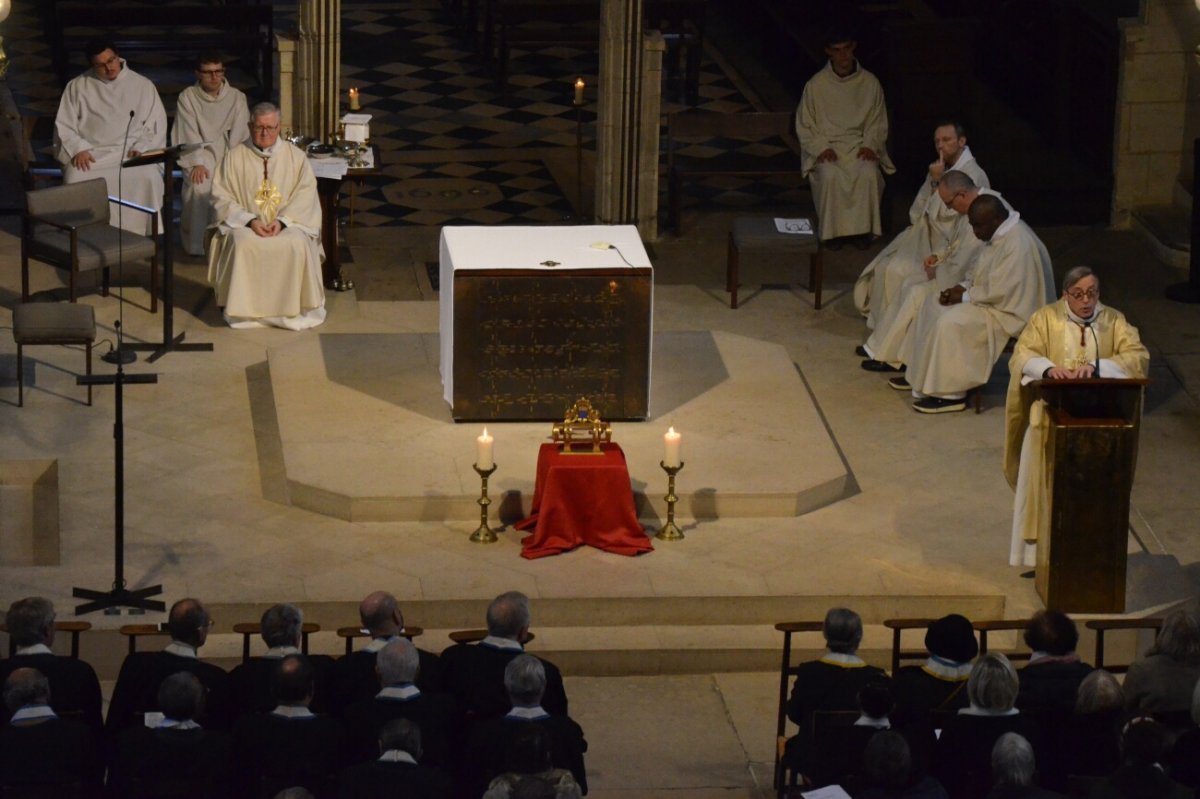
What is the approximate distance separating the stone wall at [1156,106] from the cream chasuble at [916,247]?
2812mm

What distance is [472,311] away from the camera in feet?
37.2

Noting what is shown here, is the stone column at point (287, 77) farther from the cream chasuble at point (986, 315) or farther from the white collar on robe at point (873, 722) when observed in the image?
the white collar on robe at point (873, 722)

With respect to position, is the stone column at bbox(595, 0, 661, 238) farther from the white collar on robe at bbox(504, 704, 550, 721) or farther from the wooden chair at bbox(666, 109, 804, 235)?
the white collar on robe at bbox(504, 704, 550, 721)

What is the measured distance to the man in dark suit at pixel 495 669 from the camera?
7.96 metres

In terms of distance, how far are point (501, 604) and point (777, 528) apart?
3.13 meters

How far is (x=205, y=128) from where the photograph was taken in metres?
14.6

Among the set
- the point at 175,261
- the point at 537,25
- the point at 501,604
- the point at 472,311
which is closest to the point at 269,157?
the point at 175,261

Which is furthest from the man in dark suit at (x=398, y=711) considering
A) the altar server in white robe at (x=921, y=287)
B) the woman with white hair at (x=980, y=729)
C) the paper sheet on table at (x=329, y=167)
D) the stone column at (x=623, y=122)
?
the stone column at (x=623, y=122)

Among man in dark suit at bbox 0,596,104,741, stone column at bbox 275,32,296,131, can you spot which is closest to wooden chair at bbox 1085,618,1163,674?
man in dark suit at bbox 0,596,104,741

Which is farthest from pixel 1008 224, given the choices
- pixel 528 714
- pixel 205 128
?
pixel 528 714

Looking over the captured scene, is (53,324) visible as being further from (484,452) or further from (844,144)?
(844,144)

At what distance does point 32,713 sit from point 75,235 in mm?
5652

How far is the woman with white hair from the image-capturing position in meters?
7.60

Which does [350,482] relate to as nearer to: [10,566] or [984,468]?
[10,566]
